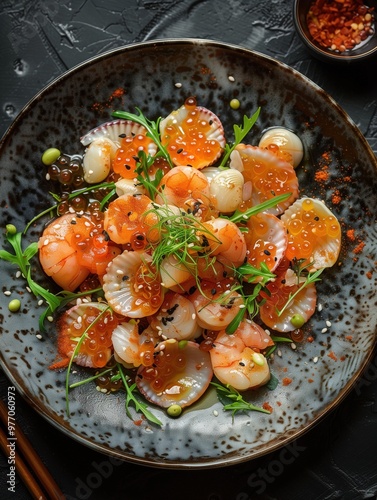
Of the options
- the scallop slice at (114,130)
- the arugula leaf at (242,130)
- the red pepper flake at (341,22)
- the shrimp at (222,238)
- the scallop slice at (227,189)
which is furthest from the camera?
the red pepper flake at (341,22)

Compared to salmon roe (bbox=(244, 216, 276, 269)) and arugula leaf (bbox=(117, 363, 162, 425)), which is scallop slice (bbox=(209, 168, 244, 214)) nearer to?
salmon roe (bbox=(244, 216, 276, 269))

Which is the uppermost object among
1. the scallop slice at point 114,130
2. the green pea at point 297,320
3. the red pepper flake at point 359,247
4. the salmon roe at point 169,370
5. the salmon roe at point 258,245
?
the scallop slice at point 114,130

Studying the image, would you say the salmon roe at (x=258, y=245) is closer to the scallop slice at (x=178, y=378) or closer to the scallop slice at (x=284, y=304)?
the scallop slice at (x=284, y=304)

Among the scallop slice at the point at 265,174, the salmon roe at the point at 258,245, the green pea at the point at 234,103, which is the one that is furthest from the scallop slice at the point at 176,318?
the green pea at the point at 234,103

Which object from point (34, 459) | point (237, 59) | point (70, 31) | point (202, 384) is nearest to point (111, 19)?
point (70, 31)

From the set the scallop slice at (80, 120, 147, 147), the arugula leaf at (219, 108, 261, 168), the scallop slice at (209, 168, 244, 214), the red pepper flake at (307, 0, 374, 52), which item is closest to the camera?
the scallop slice at (209, 168, 244, 214)

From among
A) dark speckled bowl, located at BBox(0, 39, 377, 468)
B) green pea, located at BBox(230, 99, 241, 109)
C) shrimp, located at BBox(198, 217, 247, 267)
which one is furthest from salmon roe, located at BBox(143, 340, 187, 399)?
green pea, located at BBox(230, 99, 241, 109)

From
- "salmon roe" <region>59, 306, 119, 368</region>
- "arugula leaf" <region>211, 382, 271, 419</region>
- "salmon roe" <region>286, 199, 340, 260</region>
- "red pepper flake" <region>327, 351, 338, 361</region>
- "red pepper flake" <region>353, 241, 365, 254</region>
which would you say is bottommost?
"red pepper flake" <region>327, 351, 338, 361</region>

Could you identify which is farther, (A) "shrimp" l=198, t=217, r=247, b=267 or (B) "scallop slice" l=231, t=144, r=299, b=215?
(B) "scallop slice" l=231, t=144, r=299, b=215
